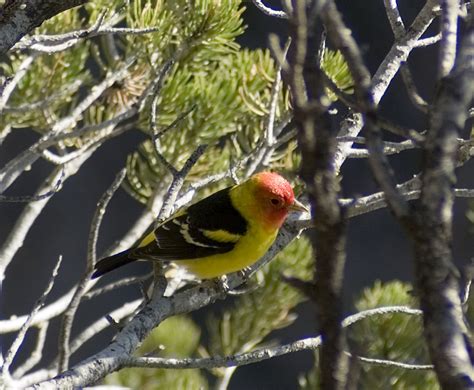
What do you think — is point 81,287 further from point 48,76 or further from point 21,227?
point 48,76

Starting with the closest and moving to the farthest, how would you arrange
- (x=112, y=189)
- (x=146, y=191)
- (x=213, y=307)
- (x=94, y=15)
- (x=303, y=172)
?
(x=303, y=172), (x=112, y=189), (x=94, y=15), (x=146, y=191), (x=213, y=307)

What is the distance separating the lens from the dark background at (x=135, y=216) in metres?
3.15

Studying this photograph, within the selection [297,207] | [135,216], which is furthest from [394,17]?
[135,216]

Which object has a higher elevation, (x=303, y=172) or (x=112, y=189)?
(x=112, y=189)

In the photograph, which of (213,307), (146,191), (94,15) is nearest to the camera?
(94,15)

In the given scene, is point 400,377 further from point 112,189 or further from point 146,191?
point 112,189

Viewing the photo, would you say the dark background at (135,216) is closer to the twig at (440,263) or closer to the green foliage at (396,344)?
the green foliage at (396,344)

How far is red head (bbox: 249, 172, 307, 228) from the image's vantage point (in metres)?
2.04

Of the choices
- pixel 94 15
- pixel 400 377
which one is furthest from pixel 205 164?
pixel 400 377

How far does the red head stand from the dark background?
3.83 feet

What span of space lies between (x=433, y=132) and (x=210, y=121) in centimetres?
146

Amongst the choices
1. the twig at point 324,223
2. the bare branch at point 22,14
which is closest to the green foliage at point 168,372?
the bare branch at point 22,14

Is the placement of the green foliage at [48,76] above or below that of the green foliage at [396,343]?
above

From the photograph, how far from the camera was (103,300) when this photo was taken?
3234 millimetres
